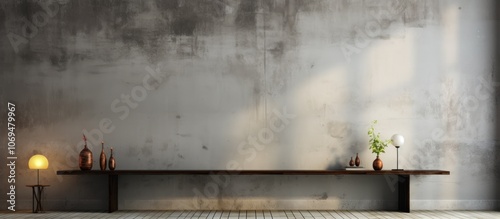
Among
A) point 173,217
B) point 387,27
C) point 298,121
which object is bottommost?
point 173,217

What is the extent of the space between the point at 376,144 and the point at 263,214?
1.78 m

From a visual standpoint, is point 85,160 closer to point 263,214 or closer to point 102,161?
point 102,161

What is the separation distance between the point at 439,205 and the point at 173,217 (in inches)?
142

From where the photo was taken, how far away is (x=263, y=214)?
794 centimetres

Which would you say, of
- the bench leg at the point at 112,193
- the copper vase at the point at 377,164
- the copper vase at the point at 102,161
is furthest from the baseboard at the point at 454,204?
the copper vase at the point at 102,161

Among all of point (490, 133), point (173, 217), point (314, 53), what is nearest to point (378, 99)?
point (314, 53)

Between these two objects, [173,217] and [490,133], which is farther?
[490,133]

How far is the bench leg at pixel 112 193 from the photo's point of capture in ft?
26.4

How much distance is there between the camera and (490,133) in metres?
8.46

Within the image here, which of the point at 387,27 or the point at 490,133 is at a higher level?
the point at 387,27

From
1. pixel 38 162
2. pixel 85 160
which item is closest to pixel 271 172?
pixel 85 160

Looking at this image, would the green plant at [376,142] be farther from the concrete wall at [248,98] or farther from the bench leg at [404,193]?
the bench leg at [404,193]

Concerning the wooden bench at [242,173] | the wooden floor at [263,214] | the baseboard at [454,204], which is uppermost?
the wooden bench at [242,173]

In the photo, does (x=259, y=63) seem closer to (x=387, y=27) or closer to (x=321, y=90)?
(x=321, y=90)
